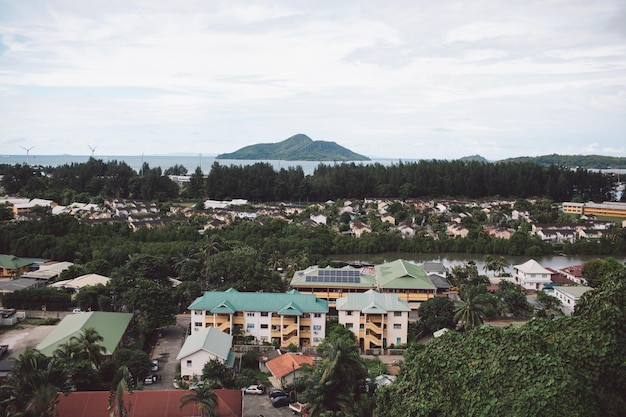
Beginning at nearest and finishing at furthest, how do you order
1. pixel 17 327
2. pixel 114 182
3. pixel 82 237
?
pixel 17 327, pixel 82 237, pixel 114 182

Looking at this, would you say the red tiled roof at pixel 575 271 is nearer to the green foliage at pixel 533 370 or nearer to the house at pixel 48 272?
the green foliage at pixel 533 370

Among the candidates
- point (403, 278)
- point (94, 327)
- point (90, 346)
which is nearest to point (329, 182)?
point (403, 278)

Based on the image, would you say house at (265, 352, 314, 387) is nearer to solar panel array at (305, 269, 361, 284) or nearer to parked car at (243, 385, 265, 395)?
parked car at (243, 385, 265, 395)

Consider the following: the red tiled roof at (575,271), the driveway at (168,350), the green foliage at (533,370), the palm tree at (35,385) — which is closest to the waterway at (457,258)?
the red tiled roof at (575,271)

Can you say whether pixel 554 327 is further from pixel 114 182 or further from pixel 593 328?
pixel 114 182

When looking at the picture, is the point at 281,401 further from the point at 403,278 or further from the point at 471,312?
the point at 403,278

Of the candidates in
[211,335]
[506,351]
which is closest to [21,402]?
[211,335]

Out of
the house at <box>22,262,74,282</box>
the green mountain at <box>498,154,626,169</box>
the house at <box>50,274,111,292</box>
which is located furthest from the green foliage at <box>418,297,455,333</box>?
the green mountain at <box>498,154,626,169</box>
